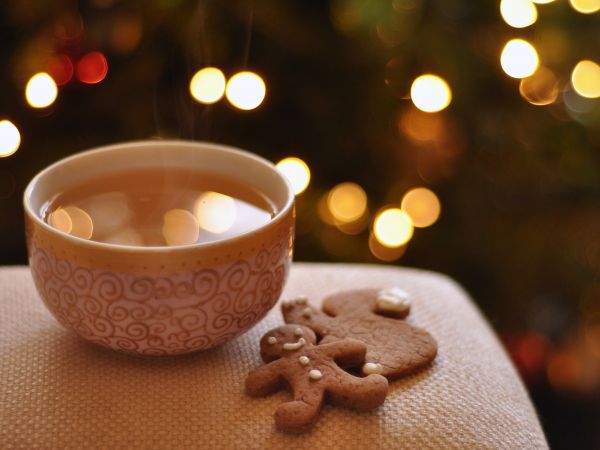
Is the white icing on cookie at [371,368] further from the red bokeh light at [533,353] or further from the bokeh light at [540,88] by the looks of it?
the red bokeh light at [533,353]

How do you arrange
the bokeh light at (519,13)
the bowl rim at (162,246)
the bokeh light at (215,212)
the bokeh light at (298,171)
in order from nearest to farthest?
the bowl rim at (162,246) → the bokeh light at (215,212) → the bokeh light at (519,13) → the bokeh light at (298,171)

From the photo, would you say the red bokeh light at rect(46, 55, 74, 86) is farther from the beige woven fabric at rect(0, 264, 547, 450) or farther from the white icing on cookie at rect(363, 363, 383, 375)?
the white icing on cookie at rect(363, 363, 383, 375)

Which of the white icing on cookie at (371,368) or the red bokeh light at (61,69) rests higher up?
the red bokeh light at (61,69)

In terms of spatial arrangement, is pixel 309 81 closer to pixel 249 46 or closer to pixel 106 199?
pixel 249 46

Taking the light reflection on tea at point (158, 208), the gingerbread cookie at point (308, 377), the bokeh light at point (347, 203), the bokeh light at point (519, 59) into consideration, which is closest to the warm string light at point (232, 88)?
the bokeh light at point (347, 203)

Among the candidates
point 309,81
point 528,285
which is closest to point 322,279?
point 309,81

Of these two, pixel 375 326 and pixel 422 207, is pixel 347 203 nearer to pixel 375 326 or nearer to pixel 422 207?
pixel 422 207

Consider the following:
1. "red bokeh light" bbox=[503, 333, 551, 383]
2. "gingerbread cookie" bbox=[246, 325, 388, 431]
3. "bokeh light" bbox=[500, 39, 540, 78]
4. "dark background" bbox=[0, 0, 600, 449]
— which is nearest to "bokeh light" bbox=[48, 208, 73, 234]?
"gingerbread cookie" bbox=[246, 325, 388, 431]

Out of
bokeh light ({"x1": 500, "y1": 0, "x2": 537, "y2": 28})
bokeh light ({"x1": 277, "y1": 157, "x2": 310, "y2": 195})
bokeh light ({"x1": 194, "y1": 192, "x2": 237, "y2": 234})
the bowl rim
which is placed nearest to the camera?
the bowl rim
